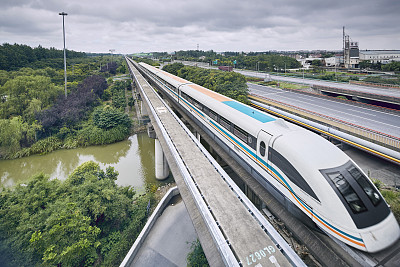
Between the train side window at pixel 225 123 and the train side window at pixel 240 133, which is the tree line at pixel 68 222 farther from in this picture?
the train side window at pixel 240 133

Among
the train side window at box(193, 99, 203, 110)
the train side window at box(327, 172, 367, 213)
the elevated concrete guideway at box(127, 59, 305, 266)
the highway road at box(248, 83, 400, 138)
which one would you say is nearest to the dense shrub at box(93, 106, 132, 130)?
the train side window at box(193, 99, 203, 110)

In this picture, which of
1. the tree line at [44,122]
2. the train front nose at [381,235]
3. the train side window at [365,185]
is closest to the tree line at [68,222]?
the train front nose at [381,235]

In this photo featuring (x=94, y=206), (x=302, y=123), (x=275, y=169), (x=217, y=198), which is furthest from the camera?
(x=302, y=123)

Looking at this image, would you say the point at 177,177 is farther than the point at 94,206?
No

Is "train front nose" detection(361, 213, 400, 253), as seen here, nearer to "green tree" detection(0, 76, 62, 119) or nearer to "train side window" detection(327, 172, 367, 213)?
"train side window" detection(327, 172, 367, 213)

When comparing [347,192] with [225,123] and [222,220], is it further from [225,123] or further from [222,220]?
[225,123]

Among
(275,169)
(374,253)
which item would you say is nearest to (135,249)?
(275,169)

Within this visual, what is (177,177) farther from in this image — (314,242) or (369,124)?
(369,124)
